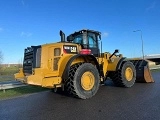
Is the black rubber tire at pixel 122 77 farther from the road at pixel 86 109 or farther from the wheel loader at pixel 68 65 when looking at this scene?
the road at pixel 86 109

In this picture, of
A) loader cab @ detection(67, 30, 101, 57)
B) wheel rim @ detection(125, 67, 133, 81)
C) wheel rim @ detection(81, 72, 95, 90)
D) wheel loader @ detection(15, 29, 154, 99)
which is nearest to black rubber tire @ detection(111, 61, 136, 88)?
wheel rim @ detection(125, 67, 133, 81)

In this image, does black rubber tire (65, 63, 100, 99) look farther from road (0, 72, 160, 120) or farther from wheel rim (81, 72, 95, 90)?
road (0, 72, 160, 120)

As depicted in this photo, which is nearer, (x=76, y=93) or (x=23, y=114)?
(x=23, y=114)

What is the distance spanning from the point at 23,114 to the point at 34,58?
287cm

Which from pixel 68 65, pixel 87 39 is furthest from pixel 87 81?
pixel 87 39

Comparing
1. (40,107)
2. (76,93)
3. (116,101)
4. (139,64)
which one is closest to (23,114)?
(40,107)

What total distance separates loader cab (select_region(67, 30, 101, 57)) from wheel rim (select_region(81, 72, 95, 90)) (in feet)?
5.01

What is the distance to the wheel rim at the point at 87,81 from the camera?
8.48 meters

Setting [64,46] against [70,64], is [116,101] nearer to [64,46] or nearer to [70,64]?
[70,64]

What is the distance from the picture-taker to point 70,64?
7984 millimetres

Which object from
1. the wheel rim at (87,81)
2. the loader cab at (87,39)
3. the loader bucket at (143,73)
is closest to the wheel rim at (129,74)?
the loader bucket at (143,73)

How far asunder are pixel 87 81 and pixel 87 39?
7.23ft

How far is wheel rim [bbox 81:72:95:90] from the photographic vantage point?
8.48 m

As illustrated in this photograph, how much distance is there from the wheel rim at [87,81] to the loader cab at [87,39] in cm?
153
